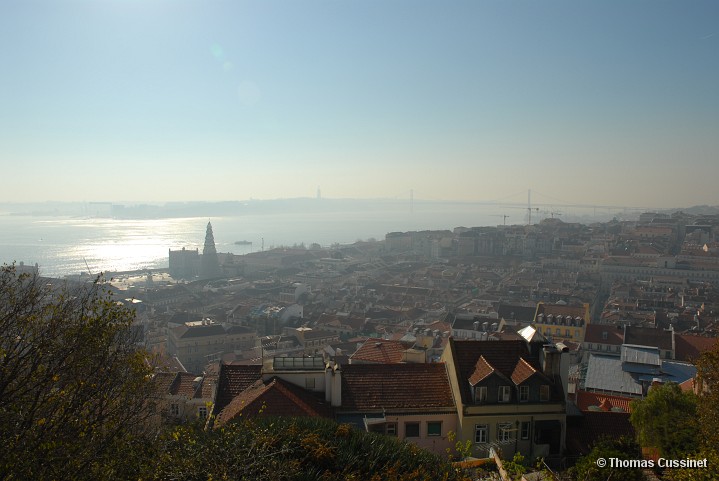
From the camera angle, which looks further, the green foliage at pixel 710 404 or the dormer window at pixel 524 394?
the dormer window at pixel 524 394

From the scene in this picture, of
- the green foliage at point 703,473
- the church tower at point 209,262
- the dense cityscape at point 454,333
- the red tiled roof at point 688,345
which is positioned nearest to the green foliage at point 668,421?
the dense cityscape at point 454,333

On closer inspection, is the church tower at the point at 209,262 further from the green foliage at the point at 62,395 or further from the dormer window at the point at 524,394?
the green foliage at the point at 62,395

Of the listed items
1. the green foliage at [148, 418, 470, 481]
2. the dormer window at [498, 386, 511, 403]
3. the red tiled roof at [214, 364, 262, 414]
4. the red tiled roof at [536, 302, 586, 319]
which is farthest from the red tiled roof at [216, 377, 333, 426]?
the red tiled roof at [536, 302, 586, 319]

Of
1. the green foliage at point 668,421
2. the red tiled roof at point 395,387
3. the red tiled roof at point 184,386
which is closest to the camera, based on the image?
the green foliage at point 668,421

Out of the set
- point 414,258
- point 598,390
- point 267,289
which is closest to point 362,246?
point 414,258

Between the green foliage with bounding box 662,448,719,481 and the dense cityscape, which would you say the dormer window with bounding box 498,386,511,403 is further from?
the green foliage with bounding box 662,448,719,481

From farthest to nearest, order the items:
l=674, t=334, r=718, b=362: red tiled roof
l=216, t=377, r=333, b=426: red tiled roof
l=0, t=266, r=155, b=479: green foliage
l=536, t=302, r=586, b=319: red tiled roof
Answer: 1. l=536, t=302, r=586, b=319: red tiled roof
2. l=674, t=334, r=718, b=362: red tiled roof
3. l=216, t=377, r=333, b=426: red tiled roof
4. l=0, t=266, r=155, b=479: green foliage

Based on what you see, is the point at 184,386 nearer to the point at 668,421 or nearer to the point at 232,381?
the point at 232,381
